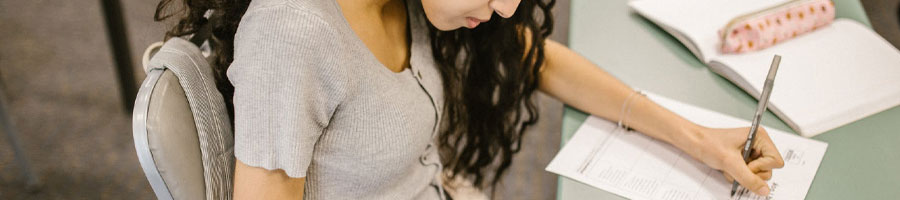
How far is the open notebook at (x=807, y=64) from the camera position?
3.77 feet

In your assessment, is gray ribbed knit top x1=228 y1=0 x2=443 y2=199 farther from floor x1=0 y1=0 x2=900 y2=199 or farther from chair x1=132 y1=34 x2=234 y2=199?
floor x1=0 y1=0 x2=900 y2=199

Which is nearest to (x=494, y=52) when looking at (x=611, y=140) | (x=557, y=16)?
(x=611, y=140)

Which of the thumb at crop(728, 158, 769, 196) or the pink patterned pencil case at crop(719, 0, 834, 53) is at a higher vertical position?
the pink patterned pencil case at crop(719, 0, 834, 53)

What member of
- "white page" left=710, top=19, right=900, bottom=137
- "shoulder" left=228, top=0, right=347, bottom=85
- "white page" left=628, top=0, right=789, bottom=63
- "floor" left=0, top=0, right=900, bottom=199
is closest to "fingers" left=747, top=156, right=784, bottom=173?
"white page" left=710, top=19, right=900, bottom=137

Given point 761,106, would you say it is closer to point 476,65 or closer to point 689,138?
point 689,138

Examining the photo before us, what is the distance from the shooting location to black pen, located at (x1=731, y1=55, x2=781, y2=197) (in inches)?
37.2

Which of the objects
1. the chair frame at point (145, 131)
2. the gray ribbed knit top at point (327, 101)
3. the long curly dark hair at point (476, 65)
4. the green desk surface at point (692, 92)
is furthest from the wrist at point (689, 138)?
the chair frame at point (145, 131)

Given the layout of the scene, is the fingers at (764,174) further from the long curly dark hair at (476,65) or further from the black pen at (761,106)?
the long curly dark hair at (476,65)

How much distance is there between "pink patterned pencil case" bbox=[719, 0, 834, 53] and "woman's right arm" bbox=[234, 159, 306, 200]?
→ 794mm

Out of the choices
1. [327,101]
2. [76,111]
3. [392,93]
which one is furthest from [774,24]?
[76,111]

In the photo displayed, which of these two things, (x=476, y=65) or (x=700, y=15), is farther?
(x=700, y=15)

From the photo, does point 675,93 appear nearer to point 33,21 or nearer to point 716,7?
point 716,7

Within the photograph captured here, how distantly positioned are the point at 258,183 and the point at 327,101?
11 cm

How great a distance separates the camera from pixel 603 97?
3.78ft
